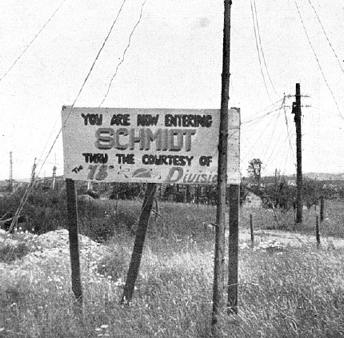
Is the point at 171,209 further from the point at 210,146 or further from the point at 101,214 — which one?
the point at 210,146

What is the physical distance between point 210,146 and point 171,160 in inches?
19.4

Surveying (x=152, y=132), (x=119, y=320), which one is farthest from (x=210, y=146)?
(x=119, y=320)

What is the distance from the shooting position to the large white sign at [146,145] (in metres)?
6.16

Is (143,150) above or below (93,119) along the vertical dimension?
below

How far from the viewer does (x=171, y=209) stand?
98.7 feet

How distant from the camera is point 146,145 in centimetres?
637

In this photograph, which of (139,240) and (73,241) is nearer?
(139,240)

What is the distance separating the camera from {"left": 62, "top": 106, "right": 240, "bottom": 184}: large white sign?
616cm

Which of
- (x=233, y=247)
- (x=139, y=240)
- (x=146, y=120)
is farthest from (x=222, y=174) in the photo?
(x=139, y=240)

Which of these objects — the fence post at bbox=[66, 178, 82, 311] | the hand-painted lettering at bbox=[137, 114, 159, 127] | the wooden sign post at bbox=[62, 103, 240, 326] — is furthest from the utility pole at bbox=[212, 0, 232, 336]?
the fence post at bbox=[66, 178, 82, 311]

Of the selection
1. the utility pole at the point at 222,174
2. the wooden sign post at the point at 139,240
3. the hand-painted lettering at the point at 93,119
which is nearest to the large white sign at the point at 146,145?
the hand-painted lettering at the point at 93,119

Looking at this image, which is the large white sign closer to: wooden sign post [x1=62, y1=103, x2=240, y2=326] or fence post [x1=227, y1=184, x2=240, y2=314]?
wooden sign post [x1=62, y1=103, x2=240, y2=326]

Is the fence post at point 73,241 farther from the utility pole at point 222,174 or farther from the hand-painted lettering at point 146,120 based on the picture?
the utility pole at point 222,174

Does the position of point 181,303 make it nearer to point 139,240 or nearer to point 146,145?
point 139,240
